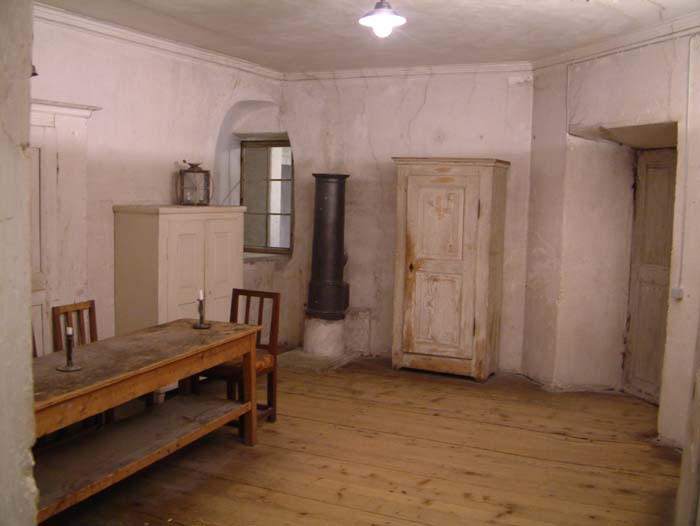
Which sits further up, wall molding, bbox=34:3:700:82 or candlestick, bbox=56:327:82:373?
wall molding, bbox=34:3:700:82

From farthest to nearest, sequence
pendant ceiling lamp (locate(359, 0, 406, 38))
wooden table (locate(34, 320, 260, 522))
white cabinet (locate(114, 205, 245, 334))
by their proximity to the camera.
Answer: white cabinet (locate(114, 205, 245, 334)) < pendant ceiling lamp (locate(359, 0, 406, 38)) < wooden table (locate(34, 320, 260, 522))

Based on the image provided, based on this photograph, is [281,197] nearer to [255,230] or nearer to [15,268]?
[255,230]

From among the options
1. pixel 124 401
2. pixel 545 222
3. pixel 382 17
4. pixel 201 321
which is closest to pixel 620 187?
pixel 545 222

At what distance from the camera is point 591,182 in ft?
18.3

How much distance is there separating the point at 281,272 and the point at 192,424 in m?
3.37

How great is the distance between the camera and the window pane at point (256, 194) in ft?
24.8

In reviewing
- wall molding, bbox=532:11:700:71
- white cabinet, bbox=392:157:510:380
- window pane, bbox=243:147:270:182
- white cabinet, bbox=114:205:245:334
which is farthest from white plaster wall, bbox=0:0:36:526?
window pane, bbox=243:147:270:182

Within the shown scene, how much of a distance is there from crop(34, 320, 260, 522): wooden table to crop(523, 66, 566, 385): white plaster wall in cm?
278

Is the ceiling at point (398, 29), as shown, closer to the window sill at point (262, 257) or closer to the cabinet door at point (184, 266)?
the cabinet door at point (184, 266)

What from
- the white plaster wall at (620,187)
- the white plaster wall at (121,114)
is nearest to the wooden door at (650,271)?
the white plaster wall at (620,187)

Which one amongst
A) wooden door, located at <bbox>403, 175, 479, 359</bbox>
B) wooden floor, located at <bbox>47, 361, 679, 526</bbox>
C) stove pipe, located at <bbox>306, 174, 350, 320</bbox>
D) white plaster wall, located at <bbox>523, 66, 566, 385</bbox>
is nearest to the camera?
wooden floor, located at <bbox>47, 361, 679, 526</bbox>

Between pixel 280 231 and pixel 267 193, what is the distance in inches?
18.4

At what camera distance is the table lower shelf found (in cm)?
297

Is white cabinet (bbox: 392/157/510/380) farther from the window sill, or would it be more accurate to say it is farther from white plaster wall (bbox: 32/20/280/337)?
white plaster wall (bbox: 32/20/280/337)
